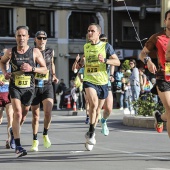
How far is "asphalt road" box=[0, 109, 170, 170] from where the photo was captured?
30.0 feet

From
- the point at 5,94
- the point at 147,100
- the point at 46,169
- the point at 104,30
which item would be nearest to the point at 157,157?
the point at 46,169

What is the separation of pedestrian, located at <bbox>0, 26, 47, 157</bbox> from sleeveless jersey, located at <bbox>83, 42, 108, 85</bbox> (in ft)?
3.50

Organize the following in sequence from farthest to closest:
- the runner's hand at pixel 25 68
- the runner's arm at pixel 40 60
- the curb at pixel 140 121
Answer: the curb at pixel 140 121 → the runner's arm at pixel 40 60 → the runner's hand at pixel 25 68

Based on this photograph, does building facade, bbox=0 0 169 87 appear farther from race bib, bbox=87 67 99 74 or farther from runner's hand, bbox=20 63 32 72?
runner's hand, bbox=20 63 32 72

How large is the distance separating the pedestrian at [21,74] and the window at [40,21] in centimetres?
3561

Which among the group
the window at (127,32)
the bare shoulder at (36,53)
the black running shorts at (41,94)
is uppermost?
the window at (127,32)

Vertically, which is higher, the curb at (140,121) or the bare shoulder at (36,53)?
the bare shoulder at (36,53)

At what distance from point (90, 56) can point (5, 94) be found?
81.4 inches

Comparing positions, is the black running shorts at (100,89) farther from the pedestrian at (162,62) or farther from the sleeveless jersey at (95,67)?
the pedestrian at (162,62)

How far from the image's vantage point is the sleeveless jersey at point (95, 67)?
451 inches

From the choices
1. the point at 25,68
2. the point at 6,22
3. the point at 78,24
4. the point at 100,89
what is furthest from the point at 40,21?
the point at 25,68

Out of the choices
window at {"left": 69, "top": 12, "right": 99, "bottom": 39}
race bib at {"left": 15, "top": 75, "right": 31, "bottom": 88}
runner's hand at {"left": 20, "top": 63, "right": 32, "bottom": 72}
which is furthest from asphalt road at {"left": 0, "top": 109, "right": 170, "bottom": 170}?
window at {"left": 69, "top": 12, "right": 99, "bottom": 39}

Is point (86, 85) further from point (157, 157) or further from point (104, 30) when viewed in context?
point (104, 30)

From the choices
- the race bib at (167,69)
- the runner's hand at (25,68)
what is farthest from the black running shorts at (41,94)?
the race bib at (167,69)
